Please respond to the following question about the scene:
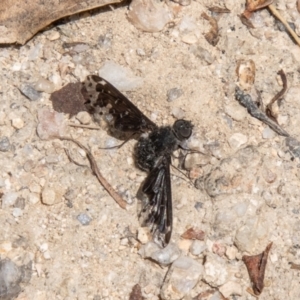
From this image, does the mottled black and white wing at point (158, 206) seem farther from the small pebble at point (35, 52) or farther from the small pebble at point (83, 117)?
the small pebble at point (35, 52)

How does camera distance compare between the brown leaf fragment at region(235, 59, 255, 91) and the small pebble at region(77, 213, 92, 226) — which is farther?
the brown leaf fragment at region(235, 59, 255, 91)


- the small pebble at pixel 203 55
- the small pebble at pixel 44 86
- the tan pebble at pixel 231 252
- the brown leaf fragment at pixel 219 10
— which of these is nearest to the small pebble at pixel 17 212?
the small pebble at pixel 44 86

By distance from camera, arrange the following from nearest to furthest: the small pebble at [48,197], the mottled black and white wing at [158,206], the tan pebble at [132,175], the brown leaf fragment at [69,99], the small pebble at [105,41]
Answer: the mottled black and white wing at [158,206], the small pebble at [48,197], the tan pebble at [132,175], the brown leaf fragment at [69,99], the small pebble at [105,41]

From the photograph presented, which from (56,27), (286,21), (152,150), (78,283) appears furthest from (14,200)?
(286,21)

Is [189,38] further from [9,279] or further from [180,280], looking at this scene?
[9,279]

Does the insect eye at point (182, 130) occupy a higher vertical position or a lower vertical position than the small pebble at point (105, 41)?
lower


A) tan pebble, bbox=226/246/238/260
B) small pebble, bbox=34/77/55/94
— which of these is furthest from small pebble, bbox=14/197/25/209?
tan pebble, bbox=226/246/238/260

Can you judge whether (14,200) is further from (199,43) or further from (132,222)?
(199,43)

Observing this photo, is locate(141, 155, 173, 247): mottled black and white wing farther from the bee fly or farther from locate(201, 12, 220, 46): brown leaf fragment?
locate(201, 12, 220, 46): brown leaf fragment
